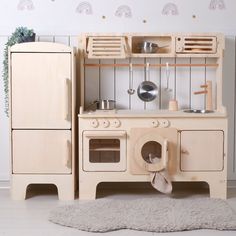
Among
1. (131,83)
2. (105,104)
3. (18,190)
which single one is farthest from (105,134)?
(18,190)

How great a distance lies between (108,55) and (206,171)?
0.94 m

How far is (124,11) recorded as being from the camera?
309cm

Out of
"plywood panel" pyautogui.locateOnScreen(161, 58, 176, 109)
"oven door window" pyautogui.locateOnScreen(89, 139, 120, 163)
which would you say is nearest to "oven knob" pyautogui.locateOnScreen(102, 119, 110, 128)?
"oven door window" pyautogui.locateOnScreen(89, 139, 120, 163)

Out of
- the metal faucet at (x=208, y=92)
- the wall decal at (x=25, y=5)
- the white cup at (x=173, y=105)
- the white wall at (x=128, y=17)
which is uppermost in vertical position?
the wall decal at (x=25, y=5)

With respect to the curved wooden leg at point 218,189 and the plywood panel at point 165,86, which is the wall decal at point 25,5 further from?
the curved wooden leg at point 218,189

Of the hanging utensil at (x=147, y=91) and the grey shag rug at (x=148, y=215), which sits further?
the hanging utensil at (x=147, y=91)

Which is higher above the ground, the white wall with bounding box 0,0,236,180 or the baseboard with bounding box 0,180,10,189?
the white wall with bounding box 0,0,236,180

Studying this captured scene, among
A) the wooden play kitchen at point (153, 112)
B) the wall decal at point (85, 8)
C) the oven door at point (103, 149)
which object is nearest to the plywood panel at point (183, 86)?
the wooden play kitchen at point (153, 112)

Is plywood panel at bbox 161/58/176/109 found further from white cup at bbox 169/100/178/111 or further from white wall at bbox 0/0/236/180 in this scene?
white wall at bbox 0/0/236/180

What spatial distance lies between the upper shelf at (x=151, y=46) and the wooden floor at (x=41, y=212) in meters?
0.87

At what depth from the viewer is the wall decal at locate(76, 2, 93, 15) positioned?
3086 mm

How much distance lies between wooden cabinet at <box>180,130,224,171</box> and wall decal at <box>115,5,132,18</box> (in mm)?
894

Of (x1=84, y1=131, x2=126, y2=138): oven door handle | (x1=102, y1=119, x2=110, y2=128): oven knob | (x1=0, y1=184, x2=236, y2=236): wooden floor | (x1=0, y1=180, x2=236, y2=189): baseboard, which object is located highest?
(x1=102, y1=119, x2=110, y2=128): oven knob

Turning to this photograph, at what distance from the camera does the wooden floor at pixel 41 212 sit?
2.20m
